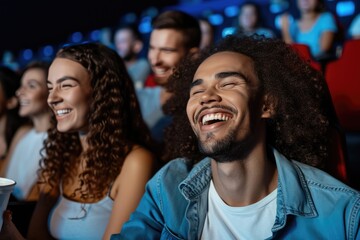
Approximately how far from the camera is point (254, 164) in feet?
4.18

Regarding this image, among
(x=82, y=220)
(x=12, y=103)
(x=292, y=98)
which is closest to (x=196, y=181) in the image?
(x=292, y=98)

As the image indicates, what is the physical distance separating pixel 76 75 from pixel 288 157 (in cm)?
76

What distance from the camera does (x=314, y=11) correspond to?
337cm

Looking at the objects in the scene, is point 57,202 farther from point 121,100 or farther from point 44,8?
point 44,8

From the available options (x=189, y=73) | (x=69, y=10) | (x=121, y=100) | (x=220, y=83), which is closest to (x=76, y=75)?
(x=121, y=100)

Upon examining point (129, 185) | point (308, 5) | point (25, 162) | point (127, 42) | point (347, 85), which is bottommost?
point (25, 162)

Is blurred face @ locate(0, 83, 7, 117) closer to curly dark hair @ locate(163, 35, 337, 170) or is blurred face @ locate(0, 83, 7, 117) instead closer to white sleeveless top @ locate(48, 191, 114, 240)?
white sleeveless top @ locate(48, 191, 114, 240)

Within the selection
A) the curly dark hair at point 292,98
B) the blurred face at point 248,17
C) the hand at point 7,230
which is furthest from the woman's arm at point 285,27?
the hand at point 7,230

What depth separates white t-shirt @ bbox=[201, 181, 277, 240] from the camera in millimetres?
1210

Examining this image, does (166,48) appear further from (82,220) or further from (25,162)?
(82,220)

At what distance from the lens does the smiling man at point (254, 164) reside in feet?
3.85

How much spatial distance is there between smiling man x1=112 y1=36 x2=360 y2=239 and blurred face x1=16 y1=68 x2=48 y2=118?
1.22 meters

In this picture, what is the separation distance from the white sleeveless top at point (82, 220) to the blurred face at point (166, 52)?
884 mm

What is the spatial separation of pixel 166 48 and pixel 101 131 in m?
0.78
